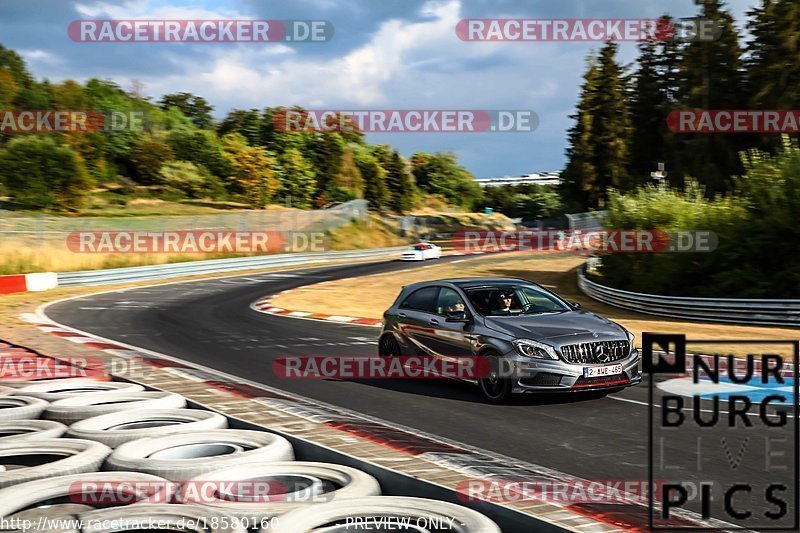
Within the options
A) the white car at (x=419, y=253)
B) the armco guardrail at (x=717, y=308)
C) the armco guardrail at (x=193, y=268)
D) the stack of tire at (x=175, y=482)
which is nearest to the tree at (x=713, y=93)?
the white car at (x=419, y=253)

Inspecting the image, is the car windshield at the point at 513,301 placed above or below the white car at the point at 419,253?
above

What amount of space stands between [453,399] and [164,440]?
183 inches

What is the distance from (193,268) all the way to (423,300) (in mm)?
33472

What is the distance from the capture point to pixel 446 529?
4.50 meters

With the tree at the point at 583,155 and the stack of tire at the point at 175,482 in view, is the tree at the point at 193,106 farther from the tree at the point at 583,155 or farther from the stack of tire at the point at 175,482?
the stack of tire at the point at 175,482

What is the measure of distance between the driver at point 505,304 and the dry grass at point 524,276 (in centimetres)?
619

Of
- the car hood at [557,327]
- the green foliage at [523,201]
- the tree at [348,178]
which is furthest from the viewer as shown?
the green foliage at [523,201]

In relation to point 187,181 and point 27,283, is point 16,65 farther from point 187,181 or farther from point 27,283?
point 27,283

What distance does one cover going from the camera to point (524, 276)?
40938 millimetres

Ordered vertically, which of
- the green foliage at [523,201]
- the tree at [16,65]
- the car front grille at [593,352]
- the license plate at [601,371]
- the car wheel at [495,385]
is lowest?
the car wheel at [495,385]

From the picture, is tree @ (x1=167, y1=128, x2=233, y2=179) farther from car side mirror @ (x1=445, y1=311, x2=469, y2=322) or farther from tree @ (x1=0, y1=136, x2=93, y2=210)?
car side mirror @ (x1=445, y1=311, x2=469, y2=322)

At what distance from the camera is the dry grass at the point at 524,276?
1930 centimetres

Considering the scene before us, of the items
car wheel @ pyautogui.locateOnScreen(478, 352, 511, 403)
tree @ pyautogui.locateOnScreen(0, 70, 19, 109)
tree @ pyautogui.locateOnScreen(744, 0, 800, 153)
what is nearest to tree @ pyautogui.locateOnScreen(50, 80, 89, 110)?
tree @ pyautogui.locateOnScreen(0, 70, 19, 109)

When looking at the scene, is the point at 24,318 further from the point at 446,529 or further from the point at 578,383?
the point at 446,529
